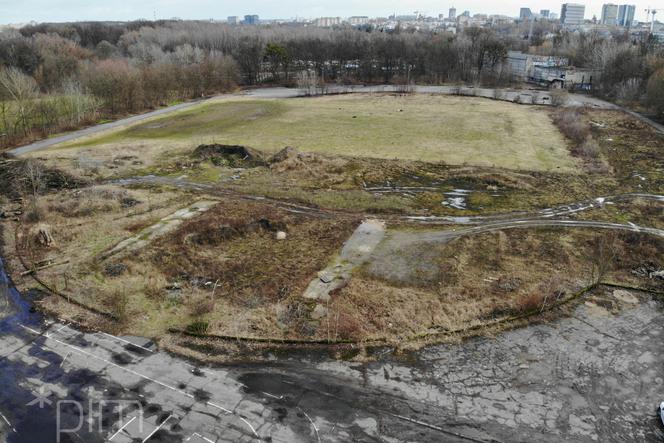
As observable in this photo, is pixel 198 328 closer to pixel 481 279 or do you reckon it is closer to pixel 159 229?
pixel 159 229

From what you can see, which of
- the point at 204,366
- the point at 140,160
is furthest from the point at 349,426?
the point at 140,160

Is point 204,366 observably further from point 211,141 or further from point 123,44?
point 123,44

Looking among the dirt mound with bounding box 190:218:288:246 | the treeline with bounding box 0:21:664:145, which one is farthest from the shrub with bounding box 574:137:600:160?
the dirt mound with bounding box 190:218:288:246

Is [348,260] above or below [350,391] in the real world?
above

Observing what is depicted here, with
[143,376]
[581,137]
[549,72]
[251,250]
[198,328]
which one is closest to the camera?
[143,376]

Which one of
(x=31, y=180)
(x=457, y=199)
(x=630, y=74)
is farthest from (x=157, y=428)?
(x=630, y=74)
